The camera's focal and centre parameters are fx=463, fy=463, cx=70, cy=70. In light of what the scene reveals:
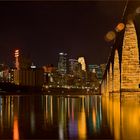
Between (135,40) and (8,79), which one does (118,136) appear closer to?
(135,40)

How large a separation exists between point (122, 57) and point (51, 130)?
24.7 m

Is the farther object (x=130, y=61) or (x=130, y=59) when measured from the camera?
(x=130, y=61)

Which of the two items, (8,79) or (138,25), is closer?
(138,25)

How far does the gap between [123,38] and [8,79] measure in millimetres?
118736

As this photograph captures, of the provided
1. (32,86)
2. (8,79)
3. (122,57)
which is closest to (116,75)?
(122,57)

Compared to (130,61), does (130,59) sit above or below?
above

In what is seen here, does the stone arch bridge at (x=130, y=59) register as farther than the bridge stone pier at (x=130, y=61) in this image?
No

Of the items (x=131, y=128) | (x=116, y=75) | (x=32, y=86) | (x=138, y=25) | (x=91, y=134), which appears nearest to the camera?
(x=91, y=134)

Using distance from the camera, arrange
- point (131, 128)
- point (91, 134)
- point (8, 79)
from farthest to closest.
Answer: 1. point (8, 79)
2. point (131, 128)
3. point (91, 134)

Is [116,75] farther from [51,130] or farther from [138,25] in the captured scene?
[51,130]

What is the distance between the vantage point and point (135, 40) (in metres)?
35.0

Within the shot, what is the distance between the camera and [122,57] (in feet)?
124

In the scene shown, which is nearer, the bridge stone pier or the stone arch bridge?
the stone arch bridge

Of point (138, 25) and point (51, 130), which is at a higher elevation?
point (138, 25)
